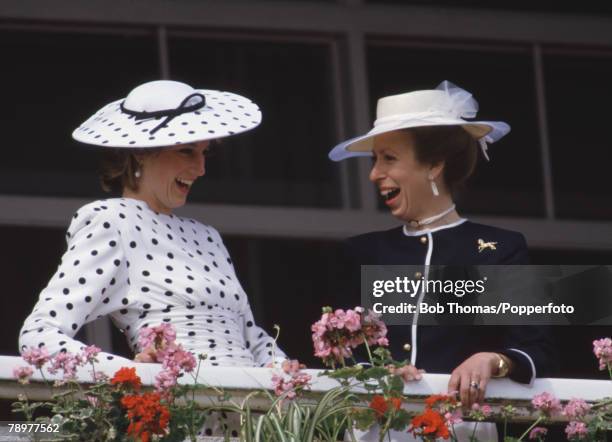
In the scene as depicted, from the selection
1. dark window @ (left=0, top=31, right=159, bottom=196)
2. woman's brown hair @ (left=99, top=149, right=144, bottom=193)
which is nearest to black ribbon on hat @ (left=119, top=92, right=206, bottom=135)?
woman's brown hair @ (left=99, top=149, right=144, bottom=193)

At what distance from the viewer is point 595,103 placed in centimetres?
886

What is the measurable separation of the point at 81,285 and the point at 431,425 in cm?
101

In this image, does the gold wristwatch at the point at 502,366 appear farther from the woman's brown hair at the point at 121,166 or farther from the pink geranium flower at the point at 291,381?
the woman's brown hair at the point at 121,166

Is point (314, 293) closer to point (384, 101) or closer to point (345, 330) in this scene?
point (384, 101)

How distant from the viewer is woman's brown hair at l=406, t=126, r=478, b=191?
570 cm

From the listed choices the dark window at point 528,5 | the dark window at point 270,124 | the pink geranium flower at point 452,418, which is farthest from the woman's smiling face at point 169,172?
the dark window at point 528,5

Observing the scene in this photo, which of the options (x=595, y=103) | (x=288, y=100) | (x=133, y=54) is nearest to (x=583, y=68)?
(x=595, y=103)

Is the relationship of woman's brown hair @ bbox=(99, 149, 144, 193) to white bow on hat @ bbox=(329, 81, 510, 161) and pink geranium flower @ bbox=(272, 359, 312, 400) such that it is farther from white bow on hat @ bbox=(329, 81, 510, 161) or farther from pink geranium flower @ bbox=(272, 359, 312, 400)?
pink geranium flower @ bbox=(272, 359, 312, 400)

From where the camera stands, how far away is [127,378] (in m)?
4.83

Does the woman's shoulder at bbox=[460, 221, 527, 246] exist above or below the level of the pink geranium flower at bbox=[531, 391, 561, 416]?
above

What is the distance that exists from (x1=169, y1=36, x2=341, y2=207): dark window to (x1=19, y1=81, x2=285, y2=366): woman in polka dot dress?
2546 mm

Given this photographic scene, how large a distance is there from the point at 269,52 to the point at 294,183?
537 mm

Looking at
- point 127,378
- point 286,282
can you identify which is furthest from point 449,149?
point 286,282

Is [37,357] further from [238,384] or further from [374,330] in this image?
[374,330]
